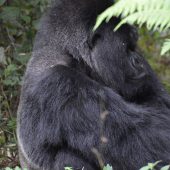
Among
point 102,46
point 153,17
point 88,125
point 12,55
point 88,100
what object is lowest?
point 12,55

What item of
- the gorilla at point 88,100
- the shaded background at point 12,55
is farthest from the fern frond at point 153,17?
the shaded background at point 12,55

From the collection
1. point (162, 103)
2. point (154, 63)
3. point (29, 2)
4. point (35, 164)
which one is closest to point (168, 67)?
point (154, 63)

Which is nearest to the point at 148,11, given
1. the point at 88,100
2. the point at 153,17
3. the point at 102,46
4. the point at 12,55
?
the point at 153,17

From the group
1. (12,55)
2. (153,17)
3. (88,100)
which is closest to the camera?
(153,17)

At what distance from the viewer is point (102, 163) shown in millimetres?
3600

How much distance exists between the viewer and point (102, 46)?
3.96 m

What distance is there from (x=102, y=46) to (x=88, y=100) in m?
0.45

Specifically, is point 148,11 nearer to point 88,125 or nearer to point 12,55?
point 88,125

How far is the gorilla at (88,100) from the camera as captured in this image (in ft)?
12.2

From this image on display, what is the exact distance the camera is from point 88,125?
3.73 m

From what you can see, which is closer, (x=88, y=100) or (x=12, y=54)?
(x=88, y=100)

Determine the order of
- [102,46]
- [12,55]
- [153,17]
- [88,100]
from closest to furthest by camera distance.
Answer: [153,17] < [88,100] < [102,46] < [12,55]

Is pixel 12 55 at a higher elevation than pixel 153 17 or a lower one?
lower

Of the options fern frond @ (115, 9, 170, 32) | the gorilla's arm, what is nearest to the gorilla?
the gorilla's arm
